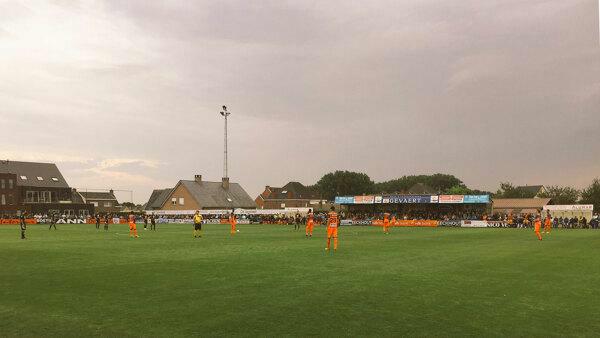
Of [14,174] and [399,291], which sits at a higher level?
[14,174]

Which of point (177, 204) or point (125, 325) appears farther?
point (177, 204)

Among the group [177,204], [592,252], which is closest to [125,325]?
[592,252]

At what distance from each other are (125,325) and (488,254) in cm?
1746

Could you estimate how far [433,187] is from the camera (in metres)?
165

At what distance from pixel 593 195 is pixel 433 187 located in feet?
240

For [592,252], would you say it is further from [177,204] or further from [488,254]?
[177,204]

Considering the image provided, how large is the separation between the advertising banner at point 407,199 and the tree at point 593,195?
1587 inches

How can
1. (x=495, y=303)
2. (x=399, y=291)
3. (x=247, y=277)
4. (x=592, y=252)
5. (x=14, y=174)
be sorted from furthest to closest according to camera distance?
1. (x=14, y=174)
2. (x=592, y=252)
3. (x=247, y=277)
4. (x=399, y=291)
5. (x=495, y=303)

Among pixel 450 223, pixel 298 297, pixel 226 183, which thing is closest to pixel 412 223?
pixel 450 223

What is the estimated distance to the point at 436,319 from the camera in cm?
881

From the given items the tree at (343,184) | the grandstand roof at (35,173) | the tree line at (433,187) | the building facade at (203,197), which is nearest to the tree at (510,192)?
the tree line at (433,187)

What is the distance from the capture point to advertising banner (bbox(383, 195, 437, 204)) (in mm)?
71188

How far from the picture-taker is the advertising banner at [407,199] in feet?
234

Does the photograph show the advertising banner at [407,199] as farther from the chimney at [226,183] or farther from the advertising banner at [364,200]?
the chimney at [226,183]
